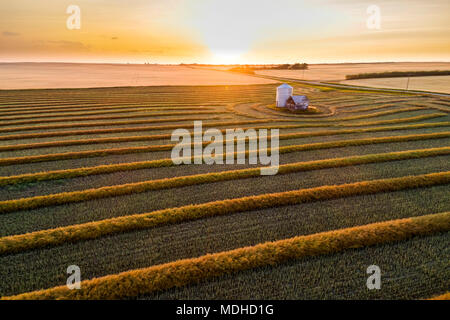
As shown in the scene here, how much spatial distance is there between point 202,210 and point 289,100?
2683 centimetres

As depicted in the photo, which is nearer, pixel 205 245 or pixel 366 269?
pixel 366 269

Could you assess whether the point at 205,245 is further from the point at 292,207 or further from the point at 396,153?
the point at 396,153

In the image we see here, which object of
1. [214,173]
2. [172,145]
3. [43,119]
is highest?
[43,119]

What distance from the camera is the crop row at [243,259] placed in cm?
674

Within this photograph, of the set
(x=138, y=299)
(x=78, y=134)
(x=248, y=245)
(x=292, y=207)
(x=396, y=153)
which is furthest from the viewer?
(x=78, y=134)

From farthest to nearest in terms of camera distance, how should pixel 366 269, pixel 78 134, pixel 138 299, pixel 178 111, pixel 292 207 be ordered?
1. pixel 178 111
2. pixel 78 134
3. pixel 292 207
4. pixel 366 269
5. pixel 138 299

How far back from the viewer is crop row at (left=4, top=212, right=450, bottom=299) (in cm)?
674

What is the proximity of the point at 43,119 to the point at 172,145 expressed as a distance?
63.7 feet

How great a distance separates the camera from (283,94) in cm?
3447

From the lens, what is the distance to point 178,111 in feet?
112

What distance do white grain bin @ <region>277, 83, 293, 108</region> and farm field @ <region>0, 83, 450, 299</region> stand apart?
1598 cm

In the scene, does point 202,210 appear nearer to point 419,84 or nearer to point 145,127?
point 145,127

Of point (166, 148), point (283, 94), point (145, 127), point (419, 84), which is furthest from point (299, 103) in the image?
point (419, 84)

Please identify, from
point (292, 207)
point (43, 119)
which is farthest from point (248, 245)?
point (43, 119)
